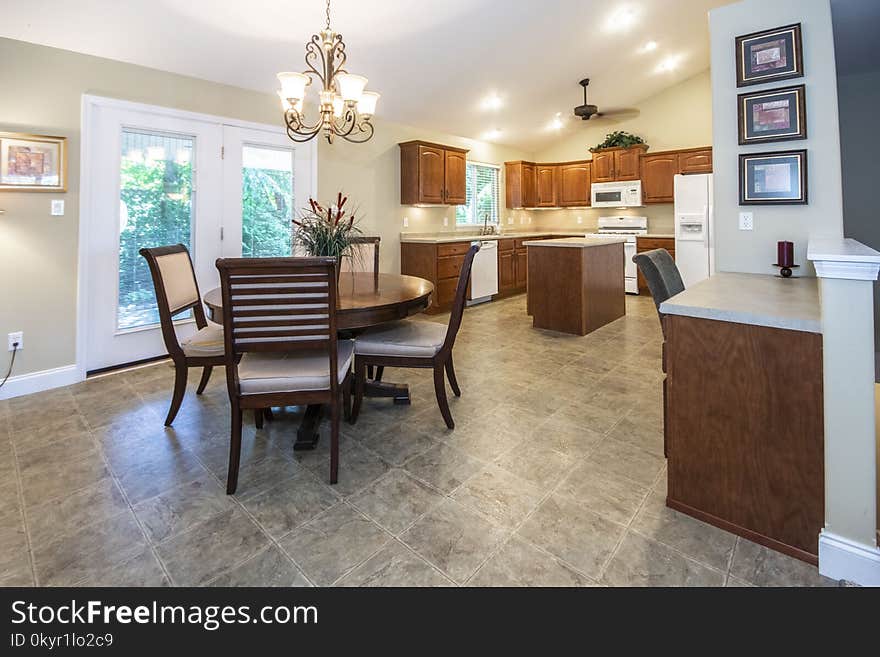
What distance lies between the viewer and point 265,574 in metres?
1.44

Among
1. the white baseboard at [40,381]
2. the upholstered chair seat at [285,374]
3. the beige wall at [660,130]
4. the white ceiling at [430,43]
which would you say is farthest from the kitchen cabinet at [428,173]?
the upholstered chair seat at [285,374]

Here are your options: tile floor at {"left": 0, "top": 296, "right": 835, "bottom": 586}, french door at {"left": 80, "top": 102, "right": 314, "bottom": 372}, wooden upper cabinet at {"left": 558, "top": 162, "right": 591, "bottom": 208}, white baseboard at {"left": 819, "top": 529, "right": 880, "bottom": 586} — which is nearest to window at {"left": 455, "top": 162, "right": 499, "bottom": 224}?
wooden upper cabinet at {"left": 558, "top": 162, "right": 591, "bottom": 208}

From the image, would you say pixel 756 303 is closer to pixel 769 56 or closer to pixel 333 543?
pixel 769 56

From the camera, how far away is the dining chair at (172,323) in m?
2.42

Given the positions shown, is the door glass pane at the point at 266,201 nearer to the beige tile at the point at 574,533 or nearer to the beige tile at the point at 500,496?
the beige tile at the point at 500,496

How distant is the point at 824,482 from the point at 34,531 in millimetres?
2708

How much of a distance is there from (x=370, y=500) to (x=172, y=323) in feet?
5.27

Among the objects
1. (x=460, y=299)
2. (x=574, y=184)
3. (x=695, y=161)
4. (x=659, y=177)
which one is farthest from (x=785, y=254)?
(x=574, y=184)

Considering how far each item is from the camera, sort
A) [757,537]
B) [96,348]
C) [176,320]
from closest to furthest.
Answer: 1. [757,537]
2. [96,348]
3. [176,320]

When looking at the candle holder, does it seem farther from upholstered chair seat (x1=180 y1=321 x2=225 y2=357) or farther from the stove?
the stove

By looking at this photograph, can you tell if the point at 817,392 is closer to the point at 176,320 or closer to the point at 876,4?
the point at 876,4
